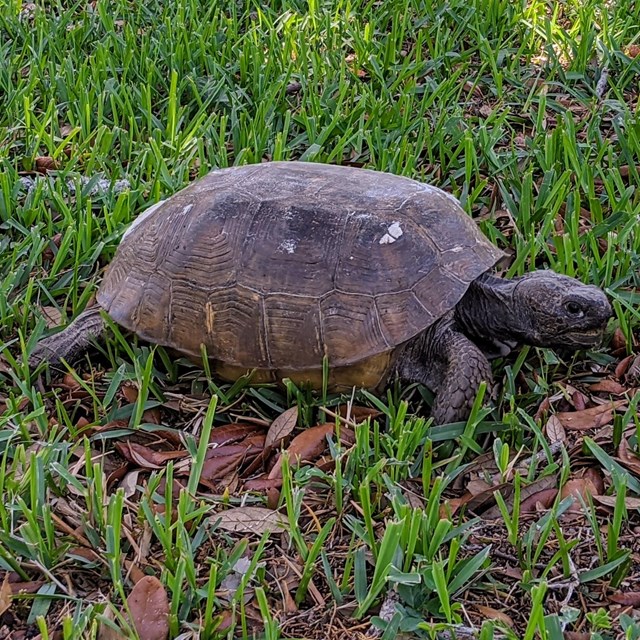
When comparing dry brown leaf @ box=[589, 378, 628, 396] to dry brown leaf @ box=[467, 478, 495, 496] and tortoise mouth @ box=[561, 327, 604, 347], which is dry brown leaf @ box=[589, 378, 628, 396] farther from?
dry brown leaf @ box=[467, 478, 495, 496]

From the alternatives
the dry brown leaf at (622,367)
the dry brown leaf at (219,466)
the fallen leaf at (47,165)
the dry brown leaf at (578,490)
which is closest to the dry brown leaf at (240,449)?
the dry brown leaf at (219,466)

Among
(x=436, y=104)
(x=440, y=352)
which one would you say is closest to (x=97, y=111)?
(x=436, y=104)

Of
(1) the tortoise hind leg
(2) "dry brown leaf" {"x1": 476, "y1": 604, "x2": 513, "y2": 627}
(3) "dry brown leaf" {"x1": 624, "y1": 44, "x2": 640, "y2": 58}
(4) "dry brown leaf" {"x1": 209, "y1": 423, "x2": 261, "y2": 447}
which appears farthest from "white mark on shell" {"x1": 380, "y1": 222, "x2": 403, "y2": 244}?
(3) "dry brown leaf" {"x1": 624, "y1": 44, "x2": 640, "y2": 58}

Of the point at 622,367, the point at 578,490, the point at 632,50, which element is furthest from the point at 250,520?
the point at 632,50

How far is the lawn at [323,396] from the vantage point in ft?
6.97

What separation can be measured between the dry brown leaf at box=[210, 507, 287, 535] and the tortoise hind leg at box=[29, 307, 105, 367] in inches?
41.5

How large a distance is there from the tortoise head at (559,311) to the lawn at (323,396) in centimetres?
16

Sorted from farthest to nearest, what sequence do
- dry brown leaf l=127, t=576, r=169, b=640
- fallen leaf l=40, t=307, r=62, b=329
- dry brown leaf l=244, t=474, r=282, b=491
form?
fallen leaf l=40, t=307, r=62, b=329
dry brown leaf l=244, t=474, r=282, b=491
dry brown leaf l=127, t=576, r=169, b=640

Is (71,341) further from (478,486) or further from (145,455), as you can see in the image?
(478,486)

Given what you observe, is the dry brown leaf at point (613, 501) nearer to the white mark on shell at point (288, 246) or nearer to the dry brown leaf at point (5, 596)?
the white mark on shell at point (288, 246)

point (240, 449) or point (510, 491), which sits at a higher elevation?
point (510, 491)

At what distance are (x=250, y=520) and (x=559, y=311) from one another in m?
1.28

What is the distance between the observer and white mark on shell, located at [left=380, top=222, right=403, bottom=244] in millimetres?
2881

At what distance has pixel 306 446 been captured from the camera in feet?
8.82
